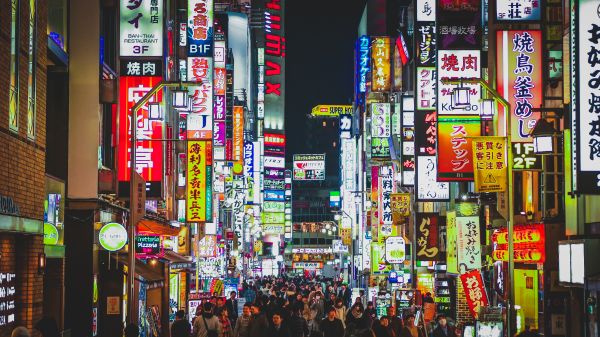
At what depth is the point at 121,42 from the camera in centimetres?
2925

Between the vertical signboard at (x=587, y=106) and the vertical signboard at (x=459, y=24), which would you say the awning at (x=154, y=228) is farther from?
the vertical signboard at (x=587, y=106)

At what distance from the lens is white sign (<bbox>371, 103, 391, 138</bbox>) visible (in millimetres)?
55344

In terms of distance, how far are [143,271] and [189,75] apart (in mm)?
11680

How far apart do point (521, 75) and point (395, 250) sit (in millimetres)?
21482

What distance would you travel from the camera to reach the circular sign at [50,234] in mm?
22453

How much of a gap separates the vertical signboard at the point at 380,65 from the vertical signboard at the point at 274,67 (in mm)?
104178

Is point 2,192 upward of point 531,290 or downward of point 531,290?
upward

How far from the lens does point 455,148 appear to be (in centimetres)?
3031

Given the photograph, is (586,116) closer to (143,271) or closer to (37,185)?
(37,185)

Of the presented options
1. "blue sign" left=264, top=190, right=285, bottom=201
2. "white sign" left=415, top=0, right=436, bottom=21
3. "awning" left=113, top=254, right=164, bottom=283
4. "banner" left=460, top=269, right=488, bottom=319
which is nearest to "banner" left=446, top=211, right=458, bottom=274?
"banner" left=460, top=269, right=488, bottom=319

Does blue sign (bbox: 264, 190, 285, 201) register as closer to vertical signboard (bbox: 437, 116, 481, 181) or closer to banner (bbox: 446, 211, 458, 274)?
banner (bbox: 446, 211, 458, 274)

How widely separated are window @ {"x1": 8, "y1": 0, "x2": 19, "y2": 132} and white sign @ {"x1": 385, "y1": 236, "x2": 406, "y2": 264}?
31209mm

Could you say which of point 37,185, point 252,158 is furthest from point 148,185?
point 252,158

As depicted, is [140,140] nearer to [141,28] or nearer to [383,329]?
[141,28]
